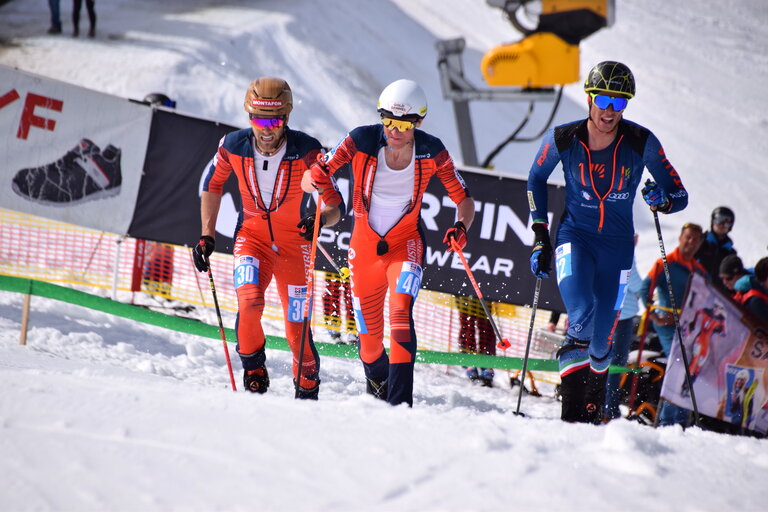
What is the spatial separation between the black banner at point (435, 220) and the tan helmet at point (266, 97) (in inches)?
103

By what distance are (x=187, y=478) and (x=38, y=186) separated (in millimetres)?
6006

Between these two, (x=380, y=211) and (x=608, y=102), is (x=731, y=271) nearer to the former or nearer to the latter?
(x=608, y=102)

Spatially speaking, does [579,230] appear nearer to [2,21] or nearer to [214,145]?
[214,145]

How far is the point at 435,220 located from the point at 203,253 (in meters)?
3.15

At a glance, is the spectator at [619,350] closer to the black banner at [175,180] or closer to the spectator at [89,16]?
the black banner at [175,180]

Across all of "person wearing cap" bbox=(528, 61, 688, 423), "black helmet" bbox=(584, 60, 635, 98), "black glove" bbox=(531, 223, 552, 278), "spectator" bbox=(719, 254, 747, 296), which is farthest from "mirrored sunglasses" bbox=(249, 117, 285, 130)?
"spectator" bbox=(719, 254, 747, 296)

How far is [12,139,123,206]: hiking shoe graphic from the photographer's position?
7.70 metres

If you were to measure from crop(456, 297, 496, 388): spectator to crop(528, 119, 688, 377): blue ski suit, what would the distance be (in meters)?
2.83

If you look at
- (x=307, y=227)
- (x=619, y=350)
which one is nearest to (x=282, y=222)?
(x=307, y=227)

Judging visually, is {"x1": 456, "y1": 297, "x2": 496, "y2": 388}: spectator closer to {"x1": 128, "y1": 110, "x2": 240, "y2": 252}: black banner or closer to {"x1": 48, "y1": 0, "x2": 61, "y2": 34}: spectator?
{"x1": 128, "y1": 110, "x2": 240, "y2": 252}: black banner

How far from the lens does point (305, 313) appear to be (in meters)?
5.36

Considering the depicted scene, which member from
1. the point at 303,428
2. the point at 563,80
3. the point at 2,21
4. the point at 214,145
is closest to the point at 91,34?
the point at 2,21

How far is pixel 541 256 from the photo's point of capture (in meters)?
4.97

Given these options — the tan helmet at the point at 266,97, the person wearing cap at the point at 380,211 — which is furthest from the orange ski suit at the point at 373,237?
the tan helmet at the point at 266,97
